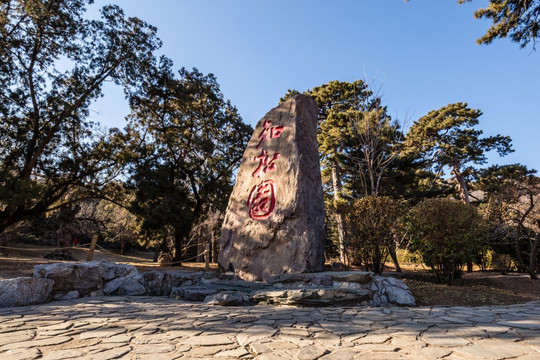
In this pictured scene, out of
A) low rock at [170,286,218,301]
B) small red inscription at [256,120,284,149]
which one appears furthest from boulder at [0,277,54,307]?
small red inscription at [256,120,284,149]

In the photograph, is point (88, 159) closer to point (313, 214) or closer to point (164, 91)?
point (164, 91)

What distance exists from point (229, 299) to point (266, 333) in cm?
188

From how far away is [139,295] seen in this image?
5.23 metres

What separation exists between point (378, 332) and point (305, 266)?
2840 millimetres

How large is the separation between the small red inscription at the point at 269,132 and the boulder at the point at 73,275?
4.35 metres

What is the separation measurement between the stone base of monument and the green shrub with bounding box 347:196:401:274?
60.3 inches

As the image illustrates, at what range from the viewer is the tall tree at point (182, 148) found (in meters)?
11.4

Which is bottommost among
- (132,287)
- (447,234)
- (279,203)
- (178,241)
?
(132,287)

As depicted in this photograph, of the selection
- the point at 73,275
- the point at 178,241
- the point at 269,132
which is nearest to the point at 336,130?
the point at 269,132

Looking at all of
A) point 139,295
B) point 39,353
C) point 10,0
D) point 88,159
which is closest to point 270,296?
point 139,295

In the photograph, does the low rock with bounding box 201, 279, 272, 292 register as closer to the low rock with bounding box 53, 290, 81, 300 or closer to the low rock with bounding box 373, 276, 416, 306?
the low rock with bounding box 373, 276, 416, 306

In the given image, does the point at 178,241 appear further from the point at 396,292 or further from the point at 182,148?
the point at 396,292

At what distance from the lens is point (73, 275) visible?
5.04m

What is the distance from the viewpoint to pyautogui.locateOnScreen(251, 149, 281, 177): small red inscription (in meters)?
6.65
